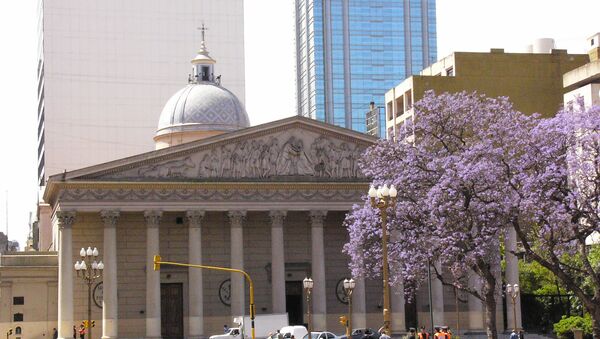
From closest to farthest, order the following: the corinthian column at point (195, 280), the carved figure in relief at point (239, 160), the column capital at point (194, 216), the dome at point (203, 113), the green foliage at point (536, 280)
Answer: the corinthian column at point (195, 280)
the column capital at point (194, 216)
the carved figure in relief at point (239, 160)
the green foliage at point (536, 280)
the dome at point (203, 113)

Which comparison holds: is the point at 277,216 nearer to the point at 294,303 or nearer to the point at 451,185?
the point at 294,303

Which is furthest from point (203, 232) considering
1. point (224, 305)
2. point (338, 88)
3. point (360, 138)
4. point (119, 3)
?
point (338, 88)

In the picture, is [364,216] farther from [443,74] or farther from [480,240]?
[443,74]

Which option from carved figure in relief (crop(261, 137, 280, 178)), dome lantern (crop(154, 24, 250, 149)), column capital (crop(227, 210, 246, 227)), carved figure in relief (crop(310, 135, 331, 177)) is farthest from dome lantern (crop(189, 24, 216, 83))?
column capital (crop(227, 210, 246, 227))

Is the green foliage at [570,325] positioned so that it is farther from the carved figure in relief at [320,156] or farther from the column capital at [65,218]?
the column capital at [65,218]

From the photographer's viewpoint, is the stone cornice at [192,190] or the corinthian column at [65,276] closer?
the corinthian column at [65,276]

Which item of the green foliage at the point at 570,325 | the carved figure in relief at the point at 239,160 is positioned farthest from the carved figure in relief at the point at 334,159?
the green foliage at the point at 570,325

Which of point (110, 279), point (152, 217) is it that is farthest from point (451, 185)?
point (110, 279)

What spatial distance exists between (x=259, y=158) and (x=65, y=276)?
16.0 metres

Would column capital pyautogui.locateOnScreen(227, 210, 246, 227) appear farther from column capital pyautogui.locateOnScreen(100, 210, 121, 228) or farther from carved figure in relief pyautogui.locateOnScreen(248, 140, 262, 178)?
column capital pyautogui.locateOnScreen(100, 210, 121, 228)

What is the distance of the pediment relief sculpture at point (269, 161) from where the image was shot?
83075 millimetres

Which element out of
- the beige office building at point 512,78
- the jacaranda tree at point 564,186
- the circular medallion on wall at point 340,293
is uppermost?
the beige office building at point 512,78

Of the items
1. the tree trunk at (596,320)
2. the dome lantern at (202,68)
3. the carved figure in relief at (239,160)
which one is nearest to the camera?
the tree trunk at (596,320)

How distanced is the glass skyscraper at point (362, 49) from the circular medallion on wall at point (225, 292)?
9756cm
